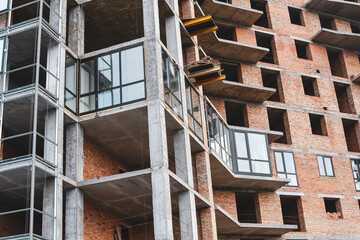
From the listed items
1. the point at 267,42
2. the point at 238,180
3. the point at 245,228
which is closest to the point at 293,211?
the point at 245,228

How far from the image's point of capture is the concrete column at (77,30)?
21.2m

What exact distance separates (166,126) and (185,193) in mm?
2790

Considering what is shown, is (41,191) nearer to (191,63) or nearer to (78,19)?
(78,19)

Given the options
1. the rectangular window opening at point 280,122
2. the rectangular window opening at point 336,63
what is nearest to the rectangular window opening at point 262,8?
the rectangular window opening at point 336,63

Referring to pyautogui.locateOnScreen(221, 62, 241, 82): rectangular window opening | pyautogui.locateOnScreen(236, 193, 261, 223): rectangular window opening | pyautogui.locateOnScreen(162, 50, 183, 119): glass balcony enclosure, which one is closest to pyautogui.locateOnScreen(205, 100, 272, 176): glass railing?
pyautogui.locateOnScreen(236, 193, 261, 223): rectangular window opening

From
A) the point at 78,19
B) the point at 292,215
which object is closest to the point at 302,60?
the point at 292,215

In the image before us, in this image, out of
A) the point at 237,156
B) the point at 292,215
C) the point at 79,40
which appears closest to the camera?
the point at 79,40

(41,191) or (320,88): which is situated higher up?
(320,88)

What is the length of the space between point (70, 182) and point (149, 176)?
2861 mm

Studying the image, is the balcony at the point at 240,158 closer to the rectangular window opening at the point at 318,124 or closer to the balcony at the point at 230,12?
the rectangular window opening at the point at 318,124

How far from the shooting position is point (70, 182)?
726 inches

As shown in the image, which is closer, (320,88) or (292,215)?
(292,215)

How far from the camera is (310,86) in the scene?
37.6 m

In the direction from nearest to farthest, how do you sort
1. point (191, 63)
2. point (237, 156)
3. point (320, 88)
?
point (191, 63), point (237, 156), point (320, 88)
